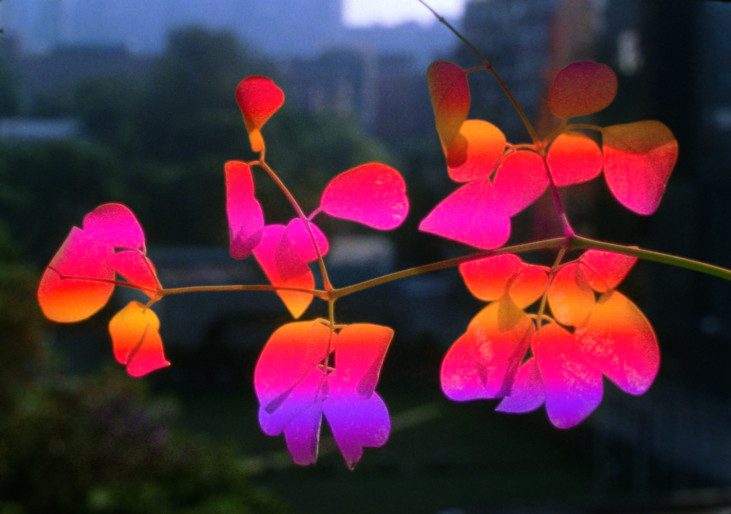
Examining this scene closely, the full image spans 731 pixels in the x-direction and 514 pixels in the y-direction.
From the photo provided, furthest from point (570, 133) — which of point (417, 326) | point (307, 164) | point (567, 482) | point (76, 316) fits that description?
point (567, 482)

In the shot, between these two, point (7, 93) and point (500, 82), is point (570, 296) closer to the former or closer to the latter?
point (500, 82)

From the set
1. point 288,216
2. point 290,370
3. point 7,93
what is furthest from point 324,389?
point 7,93

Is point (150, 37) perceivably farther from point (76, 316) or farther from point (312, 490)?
point (76, 316)

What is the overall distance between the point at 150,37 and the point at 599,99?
1534 mm

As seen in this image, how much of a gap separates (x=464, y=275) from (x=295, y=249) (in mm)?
51

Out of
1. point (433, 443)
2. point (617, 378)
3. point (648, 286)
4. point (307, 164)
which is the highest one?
point (617, 378)

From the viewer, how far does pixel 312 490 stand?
2178 mm

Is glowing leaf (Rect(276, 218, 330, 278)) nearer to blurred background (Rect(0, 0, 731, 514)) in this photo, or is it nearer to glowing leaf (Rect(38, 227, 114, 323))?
glowing leaf (Rect(38, 227, 114, 323))

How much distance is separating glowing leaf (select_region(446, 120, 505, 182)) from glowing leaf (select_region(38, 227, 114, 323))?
3.9 inches

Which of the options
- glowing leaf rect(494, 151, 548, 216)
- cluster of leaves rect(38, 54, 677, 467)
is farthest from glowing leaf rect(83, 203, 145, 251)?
glowing leaf rect(494, 151, 548, 216)

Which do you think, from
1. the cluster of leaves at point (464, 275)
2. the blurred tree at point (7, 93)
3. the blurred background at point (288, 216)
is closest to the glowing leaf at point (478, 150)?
the cluster of leaves at point (464, 275)

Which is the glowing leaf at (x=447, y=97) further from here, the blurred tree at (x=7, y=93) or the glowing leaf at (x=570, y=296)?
the blurred tree at (x=7, y=93)

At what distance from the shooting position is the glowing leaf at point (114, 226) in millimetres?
228

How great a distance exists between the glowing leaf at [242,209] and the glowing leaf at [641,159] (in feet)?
0.33
